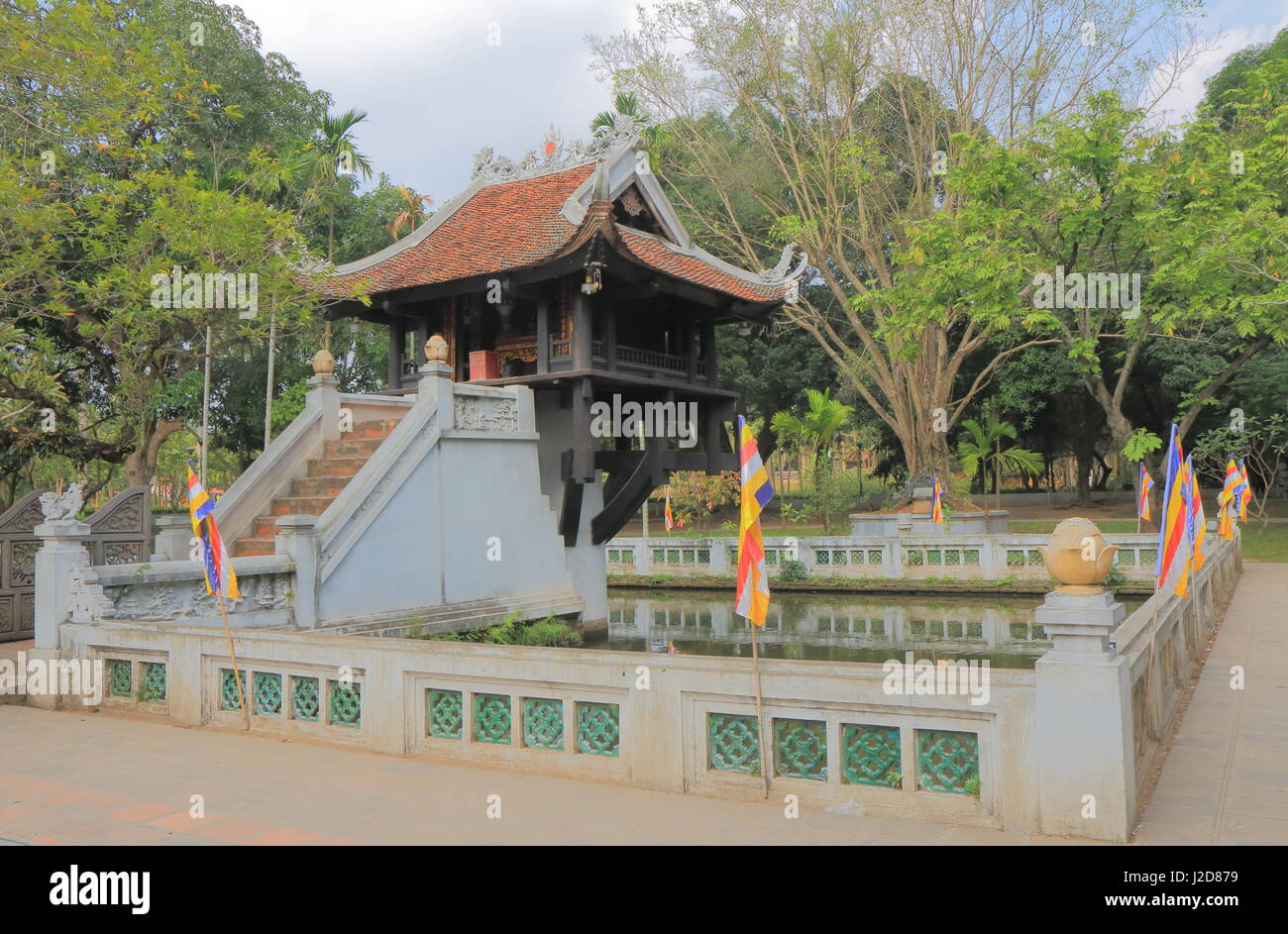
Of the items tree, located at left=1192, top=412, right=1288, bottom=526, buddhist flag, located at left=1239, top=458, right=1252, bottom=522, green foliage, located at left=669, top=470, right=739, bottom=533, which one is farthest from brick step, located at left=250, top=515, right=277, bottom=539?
tree, located at left=1192, top=412, right=1288, bottom=526

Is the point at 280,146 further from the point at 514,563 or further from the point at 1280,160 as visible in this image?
the point at 1280,160

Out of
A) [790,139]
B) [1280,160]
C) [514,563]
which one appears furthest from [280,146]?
[1280,160]

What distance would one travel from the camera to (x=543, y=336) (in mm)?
14445

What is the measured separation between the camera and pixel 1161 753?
6297mm

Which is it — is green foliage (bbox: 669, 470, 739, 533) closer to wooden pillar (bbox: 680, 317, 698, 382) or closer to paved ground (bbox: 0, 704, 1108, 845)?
wooden pillar (bbox: 680, 317, 698, 382)

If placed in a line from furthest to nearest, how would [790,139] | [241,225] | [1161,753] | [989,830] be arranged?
[790,139] < [241,225] < [1161,753] < [989,830]

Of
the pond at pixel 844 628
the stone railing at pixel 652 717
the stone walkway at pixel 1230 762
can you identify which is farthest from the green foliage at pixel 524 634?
the stone walkway at pixel 1230 762

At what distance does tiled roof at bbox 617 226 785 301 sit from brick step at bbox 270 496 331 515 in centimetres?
601

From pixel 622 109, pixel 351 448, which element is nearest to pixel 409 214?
pixel 622 109

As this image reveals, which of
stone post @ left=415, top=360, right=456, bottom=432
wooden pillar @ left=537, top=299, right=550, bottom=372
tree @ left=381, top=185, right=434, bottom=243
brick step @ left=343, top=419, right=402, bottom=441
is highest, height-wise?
tree @ left=381, top=185, right=434, bottom=243

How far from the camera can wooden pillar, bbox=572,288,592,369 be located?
46.1ft

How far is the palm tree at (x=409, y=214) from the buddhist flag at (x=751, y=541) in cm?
2617

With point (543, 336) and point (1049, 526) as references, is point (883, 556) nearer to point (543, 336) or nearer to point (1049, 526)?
point (1049, 526)
